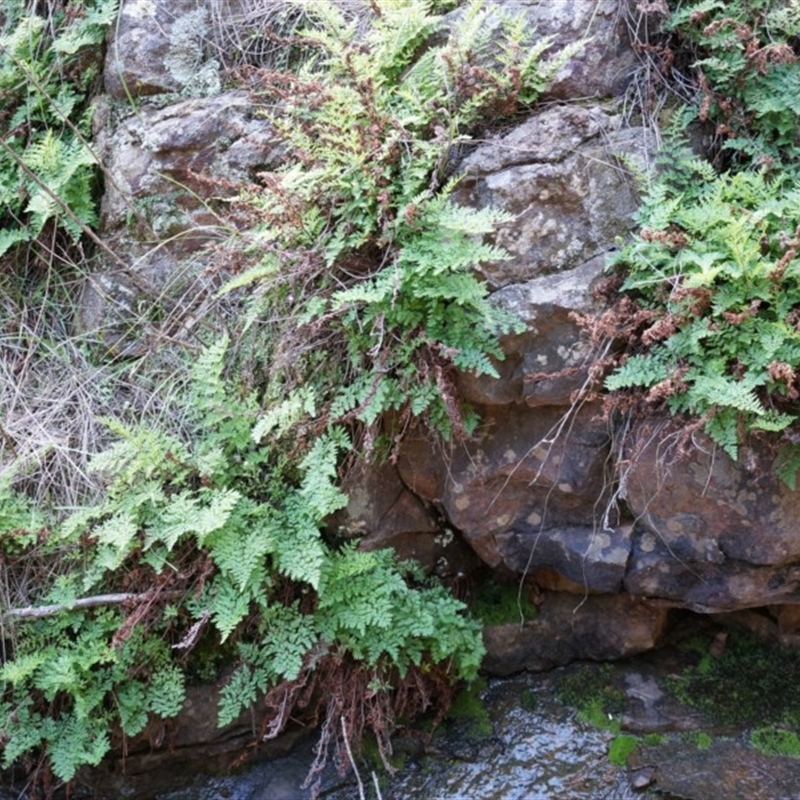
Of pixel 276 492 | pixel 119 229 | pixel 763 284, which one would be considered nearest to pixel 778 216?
pixel 763 284

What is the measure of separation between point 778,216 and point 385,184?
1.52 meters

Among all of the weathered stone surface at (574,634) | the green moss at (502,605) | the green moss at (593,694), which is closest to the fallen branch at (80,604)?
the green moss at (502,605)

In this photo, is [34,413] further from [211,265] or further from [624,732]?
[624,732]

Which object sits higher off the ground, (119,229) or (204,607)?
(119,229)

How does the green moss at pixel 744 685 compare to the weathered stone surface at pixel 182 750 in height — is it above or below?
below

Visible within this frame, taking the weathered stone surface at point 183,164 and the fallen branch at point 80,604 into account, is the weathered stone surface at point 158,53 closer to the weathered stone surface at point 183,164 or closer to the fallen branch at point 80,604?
the weathered stone surface at point 183,164

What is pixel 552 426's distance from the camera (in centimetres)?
387

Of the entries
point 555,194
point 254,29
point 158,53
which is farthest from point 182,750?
point 254,29

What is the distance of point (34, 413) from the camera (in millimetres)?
4332

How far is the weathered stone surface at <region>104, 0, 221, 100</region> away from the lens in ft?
15.6

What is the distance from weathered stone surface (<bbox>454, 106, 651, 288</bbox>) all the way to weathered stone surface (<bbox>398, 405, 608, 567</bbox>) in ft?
2.10

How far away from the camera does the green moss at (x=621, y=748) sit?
13.0 ft

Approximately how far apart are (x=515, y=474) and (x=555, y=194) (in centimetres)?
119

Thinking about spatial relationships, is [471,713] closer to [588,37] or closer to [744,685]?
[744,685]
